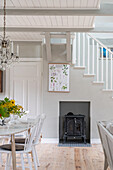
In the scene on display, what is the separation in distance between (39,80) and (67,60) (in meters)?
1.03

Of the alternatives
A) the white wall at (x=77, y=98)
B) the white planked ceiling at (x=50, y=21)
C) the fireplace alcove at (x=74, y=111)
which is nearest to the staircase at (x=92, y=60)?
the white wall at (x=77, y=98)

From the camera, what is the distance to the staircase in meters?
6.83

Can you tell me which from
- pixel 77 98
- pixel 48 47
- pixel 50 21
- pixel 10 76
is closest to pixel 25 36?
pixel 48 47

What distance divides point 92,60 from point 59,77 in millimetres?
992

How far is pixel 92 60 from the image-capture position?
7.09 m

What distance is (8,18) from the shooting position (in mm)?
5148

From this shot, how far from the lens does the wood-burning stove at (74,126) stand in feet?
22.1

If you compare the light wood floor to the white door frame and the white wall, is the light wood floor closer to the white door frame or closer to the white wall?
the white wall

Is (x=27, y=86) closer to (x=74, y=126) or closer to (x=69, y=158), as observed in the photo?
(x=74, y=126)

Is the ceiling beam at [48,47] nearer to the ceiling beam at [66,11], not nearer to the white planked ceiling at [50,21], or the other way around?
the white planked ceiling at [50,21]

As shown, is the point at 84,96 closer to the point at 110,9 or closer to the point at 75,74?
the point at 75,74

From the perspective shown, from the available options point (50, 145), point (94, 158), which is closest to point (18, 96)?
point (50, 145)

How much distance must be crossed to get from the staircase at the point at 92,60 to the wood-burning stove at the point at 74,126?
99cm

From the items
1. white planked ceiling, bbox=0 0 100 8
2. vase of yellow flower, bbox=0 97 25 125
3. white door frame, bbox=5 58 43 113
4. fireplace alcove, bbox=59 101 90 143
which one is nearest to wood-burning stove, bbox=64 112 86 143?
fireplace alcove, bbox=59 101 90 143
